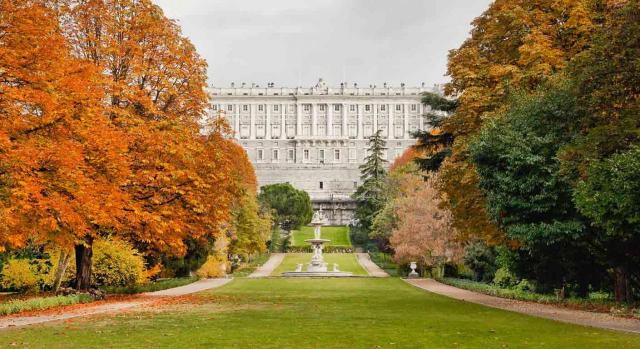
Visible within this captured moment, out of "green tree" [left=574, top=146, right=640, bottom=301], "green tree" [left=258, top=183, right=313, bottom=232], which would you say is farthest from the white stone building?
"green tree" [left=574, top=146, right=640, bottom=301]

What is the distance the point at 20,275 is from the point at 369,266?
2802 cm

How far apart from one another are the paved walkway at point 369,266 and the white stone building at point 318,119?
5797 cm

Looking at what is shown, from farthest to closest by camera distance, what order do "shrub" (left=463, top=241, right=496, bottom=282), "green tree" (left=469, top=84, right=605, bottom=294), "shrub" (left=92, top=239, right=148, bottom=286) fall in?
1. "shrub" (left=463, top=241, right=496, bottom=282)
2. "shrub" (left=92, top=239, right=148, bottom=286)
3. "green tree" (left=469, top=84, right=605, bottom=294)

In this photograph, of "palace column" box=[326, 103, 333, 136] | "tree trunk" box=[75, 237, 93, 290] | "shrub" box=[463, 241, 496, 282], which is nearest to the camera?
"tree trunk" box=[75, 237, 93, 290]

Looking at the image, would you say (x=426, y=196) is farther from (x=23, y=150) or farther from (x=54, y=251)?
(x=23, y=150)

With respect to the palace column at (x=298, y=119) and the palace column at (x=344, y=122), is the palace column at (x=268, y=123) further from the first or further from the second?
the palace column at (x=344, y=122)

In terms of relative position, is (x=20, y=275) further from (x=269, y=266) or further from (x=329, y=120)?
(x=329, y=120)

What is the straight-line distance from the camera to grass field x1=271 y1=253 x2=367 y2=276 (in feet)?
146

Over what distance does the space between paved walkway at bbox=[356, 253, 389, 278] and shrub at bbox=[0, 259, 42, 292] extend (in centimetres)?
1891

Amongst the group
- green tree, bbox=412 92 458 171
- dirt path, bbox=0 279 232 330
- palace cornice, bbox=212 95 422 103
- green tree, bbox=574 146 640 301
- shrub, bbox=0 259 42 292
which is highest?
palace cornice, bbox=212 95 422 103

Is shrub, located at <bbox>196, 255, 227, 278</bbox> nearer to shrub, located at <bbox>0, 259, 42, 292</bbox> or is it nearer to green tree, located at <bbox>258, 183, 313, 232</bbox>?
shrub, located at <bbox>0, 259, 42, 292</bbox>

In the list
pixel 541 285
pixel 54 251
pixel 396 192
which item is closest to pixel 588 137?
pixel 541 285

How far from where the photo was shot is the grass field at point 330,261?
44594 millimetres

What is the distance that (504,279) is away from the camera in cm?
2741
